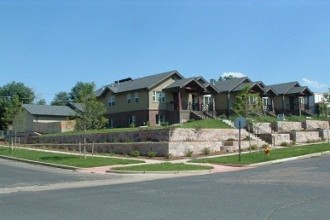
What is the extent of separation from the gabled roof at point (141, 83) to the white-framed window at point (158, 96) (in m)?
1.23

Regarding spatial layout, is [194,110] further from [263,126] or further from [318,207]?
[318,207]

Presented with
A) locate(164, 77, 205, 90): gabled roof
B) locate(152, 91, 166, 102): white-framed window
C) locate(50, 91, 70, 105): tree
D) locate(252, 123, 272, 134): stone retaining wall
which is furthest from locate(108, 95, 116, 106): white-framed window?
locate(50, 91, 70, 105): tree

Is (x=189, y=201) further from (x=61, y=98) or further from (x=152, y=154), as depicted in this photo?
(x=61, y=98)

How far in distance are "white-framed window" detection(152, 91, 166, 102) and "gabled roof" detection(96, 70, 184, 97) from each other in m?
1.23

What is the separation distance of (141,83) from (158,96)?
9.62 feet

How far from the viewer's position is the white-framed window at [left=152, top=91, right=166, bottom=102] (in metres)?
50.1

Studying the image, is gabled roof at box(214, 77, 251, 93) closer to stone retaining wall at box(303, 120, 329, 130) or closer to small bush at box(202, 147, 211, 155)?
stone retaining wall at box(303, 120, 329, 130)

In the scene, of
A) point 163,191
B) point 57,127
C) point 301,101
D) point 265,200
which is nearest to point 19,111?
point 57,127

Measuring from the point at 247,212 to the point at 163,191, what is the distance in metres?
4.94

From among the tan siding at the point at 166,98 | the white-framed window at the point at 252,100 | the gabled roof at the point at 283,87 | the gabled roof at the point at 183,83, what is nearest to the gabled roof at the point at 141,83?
the tan siding at the point at 166,98

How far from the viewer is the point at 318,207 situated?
10.7m

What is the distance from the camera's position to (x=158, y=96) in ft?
166

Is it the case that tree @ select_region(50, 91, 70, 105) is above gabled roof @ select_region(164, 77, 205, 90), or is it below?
above

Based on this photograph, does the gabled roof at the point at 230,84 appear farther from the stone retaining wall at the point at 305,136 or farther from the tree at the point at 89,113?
the tree at the point at 89,113
